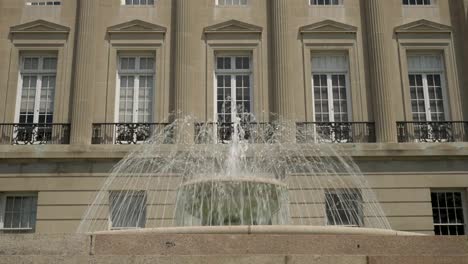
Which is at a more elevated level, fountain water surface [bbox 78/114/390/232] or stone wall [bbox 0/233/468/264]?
fountain water surface [bbox 78/114/390/232]

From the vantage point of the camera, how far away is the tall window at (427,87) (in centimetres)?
2059

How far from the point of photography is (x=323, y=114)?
2048 cm

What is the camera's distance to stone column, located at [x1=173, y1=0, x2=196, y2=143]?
19609mm

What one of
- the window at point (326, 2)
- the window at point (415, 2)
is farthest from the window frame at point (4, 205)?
the window at point (415, 2)

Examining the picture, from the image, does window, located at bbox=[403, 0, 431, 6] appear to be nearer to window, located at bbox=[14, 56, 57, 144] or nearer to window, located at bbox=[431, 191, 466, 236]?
window, located at bbox=[431, 191, 466, 236]

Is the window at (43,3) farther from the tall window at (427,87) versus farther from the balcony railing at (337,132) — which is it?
the tall window at (427,87)

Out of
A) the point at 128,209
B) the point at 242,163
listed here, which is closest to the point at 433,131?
the point at 242,163

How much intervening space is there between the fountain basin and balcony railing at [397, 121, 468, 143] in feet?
30.0

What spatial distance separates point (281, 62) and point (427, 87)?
4924 mm

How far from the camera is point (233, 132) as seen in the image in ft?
65.3

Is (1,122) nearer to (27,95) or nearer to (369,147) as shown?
(27,95)

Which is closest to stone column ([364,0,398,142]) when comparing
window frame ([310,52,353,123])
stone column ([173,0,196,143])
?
window frame ([310,52,353,123])

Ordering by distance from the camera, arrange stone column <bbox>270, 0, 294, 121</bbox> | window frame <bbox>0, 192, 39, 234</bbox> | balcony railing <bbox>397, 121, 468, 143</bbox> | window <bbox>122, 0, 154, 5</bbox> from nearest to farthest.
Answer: window frame <bbox>0, 192, 39, 234</bbox>, stone column <bbox>270, 0, 294, 121</bbox>, balcony railing <bbox>397, 121, 468, 143</bbox>, window <bbox>122, 0, 154, 5</bbox>

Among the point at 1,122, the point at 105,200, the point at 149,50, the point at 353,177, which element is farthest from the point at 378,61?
the point at 1,122
